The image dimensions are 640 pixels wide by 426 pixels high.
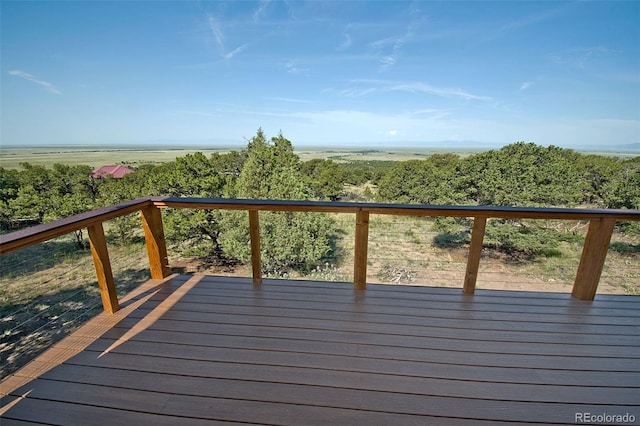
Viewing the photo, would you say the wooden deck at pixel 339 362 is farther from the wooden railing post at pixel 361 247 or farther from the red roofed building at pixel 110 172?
the red roofed building at pixel 110 172

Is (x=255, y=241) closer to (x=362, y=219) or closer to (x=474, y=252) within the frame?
(x=362, y=219)

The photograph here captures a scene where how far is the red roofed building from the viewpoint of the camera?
12.6m

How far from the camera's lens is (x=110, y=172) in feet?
41.7

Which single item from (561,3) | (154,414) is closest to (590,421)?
(154,414)

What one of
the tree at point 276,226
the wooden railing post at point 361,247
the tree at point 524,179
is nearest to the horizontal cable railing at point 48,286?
the tree at point 276,226

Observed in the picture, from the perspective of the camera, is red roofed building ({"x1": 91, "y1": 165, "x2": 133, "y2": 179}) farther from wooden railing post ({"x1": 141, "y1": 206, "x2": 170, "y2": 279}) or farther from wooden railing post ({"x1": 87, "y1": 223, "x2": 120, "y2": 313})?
wooden railing post ({"x1": 87, "y1": 223, "x2": 120, "y2": 313})

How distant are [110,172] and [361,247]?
15471 mm

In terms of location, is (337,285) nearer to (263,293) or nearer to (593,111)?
(263,293)

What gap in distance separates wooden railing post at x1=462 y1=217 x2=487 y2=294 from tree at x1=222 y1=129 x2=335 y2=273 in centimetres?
547

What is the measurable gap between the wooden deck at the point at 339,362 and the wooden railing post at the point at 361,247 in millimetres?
122

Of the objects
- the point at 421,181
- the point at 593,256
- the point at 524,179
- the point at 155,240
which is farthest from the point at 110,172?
the point at 524,179

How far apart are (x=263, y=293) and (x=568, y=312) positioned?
2559 millimetres

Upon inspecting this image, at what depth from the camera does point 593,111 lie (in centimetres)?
1359

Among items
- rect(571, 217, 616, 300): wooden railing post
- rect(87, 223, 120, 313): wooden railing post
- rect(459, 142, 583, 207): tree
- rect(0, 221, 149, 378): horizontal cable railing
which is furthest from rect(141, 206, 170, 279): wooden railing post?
rect(459, 142, 583, 207): tree
